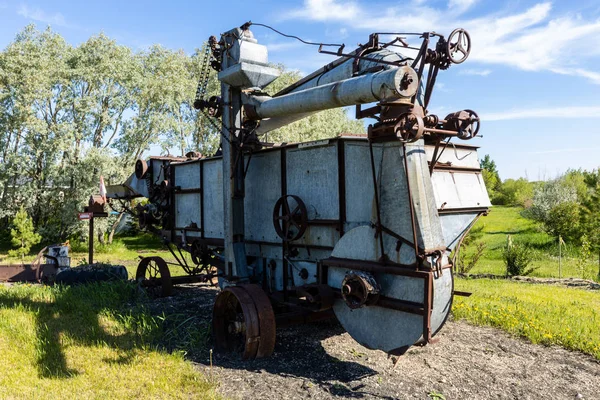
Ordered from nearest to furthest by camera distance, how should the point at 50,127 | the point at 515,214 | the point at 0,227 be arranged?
1. the point at 50,127
2. the point at 0,227
3. the point at 515,214

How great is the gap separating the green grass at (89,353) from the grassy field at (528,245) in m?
12.5

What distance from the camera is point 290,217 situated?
6719 mm

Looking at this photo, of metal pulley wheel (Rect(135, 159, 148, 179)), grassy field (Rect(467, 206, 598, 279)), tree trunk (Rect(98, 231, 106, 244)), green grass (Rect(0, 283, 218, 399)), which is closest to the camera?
green grass (Rect(0, 283, 218, 399))

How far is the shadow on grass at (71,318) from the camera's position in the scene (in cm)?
636

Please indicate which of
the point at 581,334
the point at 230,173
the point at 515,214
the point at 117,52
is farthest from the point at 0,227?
the point at 515,214

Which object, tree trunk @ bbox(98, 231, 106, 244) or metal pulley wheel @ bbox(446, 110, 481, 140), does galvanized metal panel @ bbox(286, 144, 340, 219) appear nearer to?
metal pulley wheel @ bbox(446, 110, 481, 140)

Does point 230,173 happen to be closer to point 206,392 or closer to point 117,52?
point 206,392

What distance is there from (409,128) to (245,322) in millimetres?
3218

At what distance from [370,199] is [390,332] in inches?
63.0

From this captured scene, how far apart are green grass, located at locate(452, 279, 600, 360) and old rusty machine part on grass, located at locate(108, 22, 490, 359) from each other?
202 cm

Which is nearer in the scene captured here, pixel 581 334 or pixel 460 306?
pixel 581 334

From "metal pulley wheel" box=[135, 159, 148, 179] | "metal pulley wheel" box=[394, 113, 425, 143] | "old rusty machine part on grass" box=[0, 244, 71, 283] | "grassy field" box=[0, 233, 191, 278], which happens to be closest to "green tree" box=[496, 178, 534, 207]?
"grassy field" box=[0, 233, 191, 278]

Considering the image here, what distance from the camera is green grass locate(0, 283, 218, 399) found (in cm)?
538

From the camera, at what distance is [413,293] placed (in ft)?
17.2
